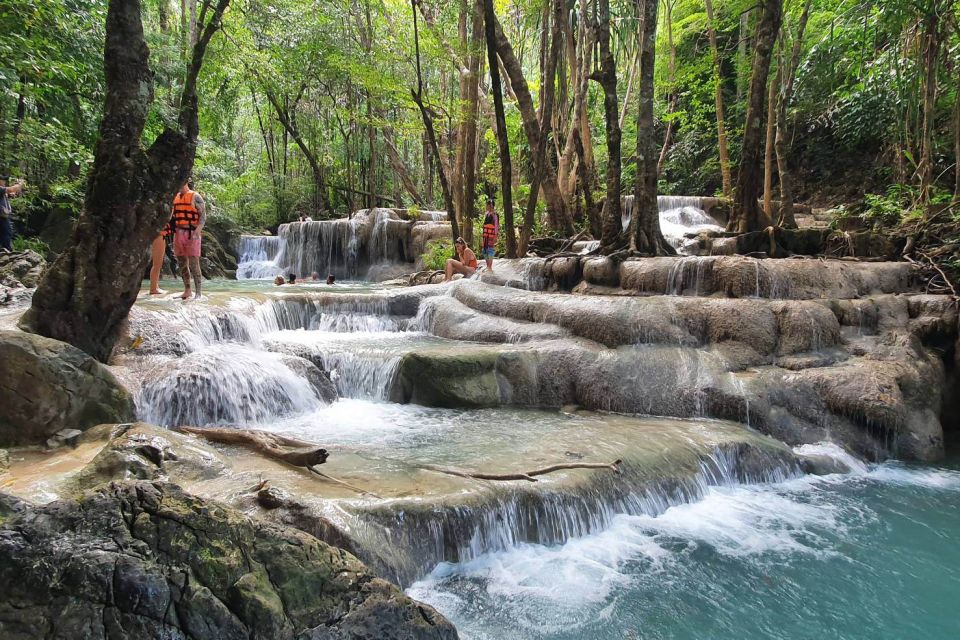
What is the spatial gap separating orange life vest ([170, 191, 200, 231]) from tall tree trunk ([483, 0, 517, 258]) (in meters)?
5.79

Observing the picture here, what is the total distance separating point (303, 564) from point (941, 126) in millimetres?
17367

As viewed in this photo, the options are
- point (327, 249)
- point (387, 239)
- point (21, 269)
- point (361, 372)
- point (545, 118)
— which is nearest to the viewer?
point (361, 372)

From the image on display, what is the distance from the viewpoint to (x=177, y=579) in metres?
1.79

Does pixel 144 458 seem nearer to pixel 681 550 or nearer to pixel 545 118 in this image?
pixel 681 550

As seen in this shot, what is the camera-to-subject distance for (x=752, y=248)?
9.56 meters

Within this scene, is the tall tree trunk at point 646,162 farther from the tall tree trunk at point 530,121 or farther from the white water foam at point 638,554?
the white water foam at point 638,554

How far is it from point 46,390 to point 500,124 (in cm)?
913

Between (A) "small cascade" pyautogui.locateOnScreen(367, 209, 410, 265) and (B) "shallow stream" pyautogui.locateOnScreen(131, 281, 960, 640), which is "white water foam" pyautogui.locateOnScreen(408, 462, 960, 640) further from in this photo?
(A) "small cascade" pyautogui.locateOnScreen(367, 209, 410, 265)

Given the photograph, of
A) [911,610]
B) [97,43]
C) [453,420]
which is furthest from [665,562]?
[97,43]

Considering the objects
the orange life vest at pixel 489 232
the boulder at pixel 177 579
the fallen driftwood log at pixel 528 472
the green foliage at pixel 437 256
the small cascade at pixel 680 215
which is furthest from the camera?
the green foliage at pixel 437 256

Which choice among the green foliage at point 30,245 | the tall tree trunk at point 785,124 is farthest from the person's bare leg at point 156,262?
the tall tree trunk at point 785,124

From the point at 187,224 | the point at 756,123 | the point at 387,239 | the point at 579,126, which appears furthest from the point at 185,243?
the point at 387,239

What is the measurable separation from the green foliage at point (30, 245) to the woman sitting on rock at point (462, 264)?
27.2 ft

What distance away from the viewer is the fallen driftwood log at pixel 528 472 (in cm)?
405
